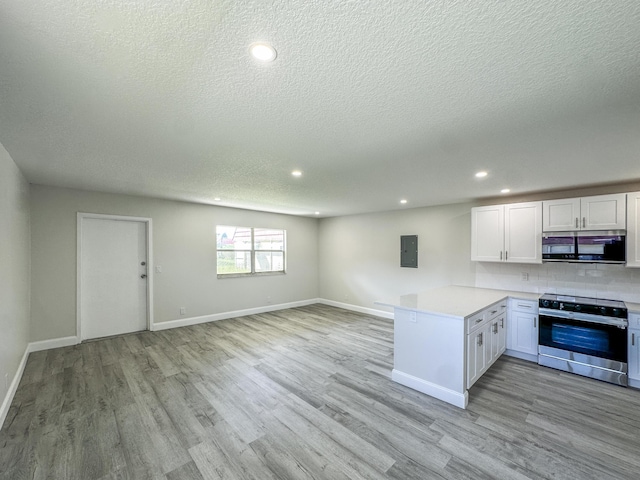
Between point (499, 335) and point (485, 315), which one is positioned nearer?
point (485, 315)

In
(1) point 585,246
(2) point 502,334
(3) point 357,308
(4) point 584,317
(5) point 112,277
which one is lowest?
(3) point 357,308

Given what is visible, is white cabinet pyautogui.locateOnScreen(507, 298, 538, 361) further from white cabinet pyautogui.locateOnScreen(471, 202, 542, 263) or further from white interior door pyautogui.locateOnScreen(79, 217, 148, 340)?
white interior door pyautogui.locateOnScreen(79, 217, 148, 340)

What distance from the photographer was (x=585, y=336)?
328cm

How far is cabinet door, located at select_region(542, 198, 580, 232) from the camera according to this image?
359 cm

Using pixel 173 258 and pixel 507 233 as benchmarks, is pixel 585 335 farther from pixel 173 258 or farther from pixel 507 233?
pixel 173 258

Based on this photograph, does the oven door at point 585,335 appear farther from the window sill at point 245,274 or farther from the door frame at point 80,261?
the door frame at point 80,261

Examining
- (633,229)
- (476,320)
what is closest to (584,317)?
(633,229)

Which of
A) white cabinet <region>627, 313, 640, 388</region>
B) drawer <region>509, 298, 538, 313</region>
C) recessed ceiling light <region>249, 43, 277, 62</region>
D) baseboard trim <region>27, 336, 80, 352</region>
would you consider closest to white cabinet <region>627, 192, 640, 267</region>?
white cabinet <region>627, 313, 640, 388</region>

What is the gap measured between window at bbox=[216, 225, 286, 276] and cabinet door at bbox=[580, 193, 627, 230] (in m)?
5.58

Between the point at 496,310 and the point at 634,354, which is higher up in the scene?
the point at 496,310

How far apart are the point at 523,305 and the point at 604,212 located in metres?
1.52

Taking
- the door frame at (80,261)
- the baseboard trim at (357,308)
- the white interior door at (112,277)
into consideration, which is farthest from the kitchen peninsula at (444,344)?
the white interior door at (112,277)

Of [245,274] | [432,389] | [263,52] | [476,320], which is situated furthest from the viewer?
[245,274]

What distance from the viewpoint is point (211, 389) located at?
2.96 metres
